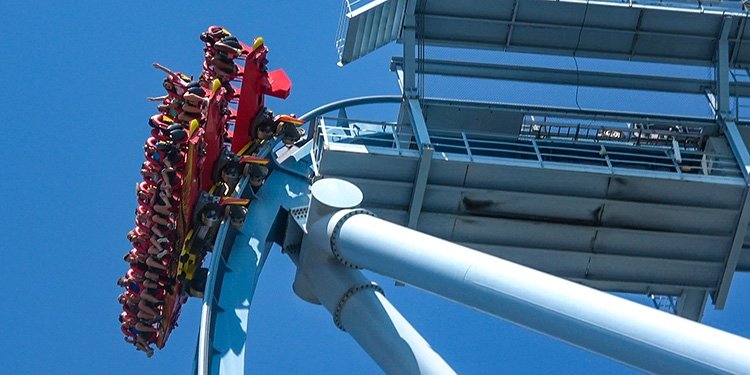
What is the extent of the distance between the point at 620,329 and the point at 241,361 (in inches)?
272

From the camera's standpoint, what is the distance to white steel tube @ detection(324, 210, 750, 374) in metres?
14.9

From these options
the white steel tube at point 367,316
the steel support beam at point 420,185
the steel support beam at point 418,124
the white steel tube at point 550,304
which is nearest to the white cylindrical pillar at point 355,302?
the white steel tube at point 367,316

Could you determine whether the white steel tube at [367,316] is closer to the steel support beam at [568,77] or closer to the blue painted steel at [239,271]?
the blue painted steel at [239,271]

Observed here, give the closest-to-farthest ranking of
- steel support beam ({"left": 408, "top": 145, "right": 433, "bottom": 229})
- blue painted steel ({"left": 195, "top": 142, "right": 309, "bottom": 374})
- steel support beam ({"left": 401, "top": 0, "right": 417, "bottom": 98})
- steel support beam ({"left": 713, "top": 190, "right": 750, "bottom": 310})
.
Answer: blue painted steel ({"left": 195, "top": 142, "right": 309, "bottom": 374}) < steel support beam ({"left": 408, "top": 145, "right": 433, "bottom": 229}) < steel support beam ({"left": 713, "top": 190, "right": 750, "bottom": 310}) < steel support beam ({"left": 401, "top": 0, "right": 417, "bottom": 98})

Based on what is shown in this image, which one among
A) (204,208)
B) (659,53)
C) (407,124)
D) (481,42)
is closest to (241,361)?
(204,208)

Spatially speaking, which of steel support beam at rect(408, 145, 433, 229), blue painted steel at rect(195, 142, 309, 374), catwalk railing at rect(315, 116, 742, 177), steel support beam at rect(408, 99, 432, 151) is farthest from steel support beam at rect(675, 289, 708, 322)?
blue painted steel at rect(195, 142, 309, 374)

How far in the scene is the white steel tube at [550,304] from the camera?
14883mm

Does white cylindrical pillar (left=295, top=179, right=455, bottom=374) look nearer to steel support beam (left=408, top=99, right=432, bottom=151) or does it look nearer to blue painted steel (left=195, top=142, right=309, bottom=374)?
blue painted steel (left=195, top=142, right=309, bottom=374)

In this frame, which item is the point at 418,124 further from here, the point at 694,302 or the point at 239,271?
the point at 694,302

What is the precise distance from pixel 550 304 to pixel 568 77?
10.9 m

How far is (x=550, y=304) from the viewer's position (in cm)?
1655

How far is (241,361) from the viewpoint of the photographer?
20.8 metres

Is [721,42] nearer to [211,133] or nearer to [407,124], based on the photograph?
[407,124]

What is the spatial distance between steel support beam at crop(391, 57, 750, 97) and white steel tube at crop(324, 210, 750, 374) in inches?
251
